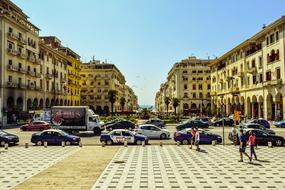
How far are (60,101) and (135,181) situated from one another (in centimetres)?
7146

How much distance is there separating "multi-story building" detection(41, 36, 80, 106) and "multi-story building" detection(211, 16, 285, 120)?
42180 millimetres

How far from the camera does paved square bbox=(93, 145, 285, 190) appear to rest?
14.2m

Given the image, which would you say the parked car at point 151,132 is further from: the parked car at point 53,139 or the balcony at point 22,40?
the balcony at point 22,40

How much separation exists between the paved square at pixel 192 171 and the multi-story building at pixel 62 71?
2132 inches

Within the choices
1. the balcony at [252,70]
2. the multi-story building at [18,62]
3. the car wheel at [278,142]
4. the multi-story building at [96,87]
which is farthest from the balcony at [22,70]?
the multi-story building at [96,87]

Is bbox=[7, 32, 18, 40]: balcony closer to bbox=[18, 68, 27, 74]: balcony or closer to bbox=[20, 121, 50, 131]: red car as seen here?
bbox=[18, 68, 27, 74]: balcony

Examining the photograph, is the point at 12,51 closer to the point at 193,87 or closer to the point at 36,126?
the point at 36,126

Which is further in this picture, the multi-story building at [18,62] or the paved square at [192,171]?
the multi-story building at [18,62]

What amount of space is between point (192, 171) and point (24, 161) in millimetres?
10829

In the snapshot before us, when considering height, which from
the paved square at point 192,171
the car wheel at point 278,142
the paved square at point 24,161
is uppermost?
the car wheel at point 278,142

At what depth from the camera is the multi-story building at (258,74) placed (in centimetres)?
5366

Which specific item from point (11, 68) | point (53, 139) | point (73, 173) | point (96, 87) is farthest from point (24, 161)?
point (96, 87)

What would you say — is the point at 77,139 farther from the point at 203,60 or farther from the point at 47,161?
the point at 203,60

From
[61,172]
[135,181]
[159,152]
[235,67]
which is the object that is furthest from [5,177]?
[235,67]
